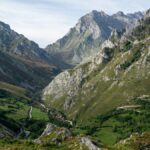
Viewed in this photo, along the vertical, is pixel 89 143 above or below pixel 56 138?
below

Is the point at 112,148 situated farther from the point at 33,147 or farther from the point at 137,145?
the point at 33,147

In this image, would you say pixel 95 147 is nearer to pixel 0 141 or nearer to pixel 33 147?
pixel 33 147

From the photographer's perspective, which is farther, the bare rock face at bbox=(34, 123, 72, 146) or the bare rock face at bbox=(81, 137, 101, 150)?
the bare rock face at bbox=(34, 123, 72, 146)

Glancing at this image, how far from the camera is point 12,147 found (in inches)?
3378

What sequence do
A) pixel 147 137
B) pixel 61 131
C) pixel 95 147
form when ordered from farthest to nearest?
pixel 61 131 → pixel 147 137 → pixel 95 147

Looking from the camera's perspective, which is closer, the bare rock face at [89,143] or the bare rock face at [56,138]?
the bare rock face at [89,143]

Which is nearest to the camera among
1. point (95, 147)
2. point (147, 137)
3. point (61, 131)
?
point (95, 147)

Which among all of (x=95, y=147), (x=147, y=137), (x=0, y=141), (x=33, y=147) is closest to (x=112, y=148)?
(x=95, y=147)

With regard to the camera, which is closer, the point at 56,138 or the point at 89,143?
the point at 89,143

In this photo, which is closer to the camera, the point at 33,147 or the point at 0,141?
the point at 33,147

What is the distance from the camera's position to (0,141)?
9269 centimetres

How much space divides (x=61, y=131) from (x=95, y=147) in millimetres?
15953

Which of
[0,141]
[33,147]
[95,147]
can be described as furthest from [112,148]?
[0,141]

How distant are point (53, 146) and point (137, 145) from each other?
16917mm
